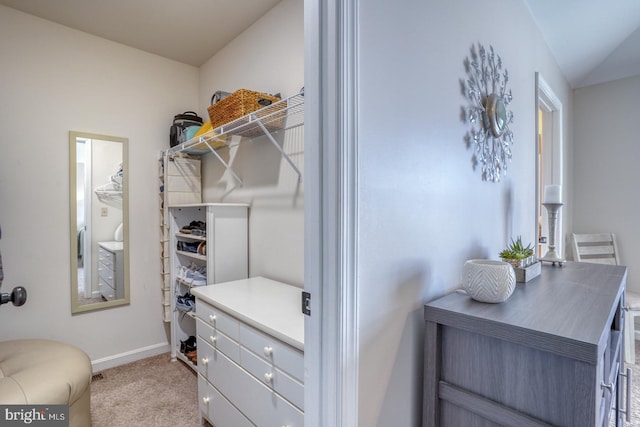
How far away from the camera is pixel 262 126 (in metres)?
1.73

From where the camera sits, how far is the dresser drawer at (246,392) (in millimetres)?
1152

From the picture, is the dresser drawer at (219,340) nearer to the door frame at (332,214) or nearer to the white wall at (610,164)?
the door frame at (332,214)

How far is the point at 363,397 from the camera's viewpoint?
849mm

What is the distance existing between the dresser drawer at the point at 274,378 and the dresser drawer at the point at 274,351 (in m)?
0.02

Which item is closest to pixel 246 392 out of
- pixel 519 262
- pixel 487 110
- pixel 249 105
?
pixel 519 262

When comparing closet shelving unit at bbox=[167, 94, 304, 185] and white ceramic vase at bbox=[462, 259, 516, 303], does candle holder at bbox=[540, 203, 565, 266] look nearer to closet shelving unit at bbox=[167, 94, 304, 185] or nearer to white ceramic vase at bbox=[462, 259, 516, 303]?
white ceramic vase at bbox=[462, 259, 516, 303]

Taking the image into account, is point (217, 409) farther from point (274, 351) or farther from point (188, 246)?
point (188, 246)

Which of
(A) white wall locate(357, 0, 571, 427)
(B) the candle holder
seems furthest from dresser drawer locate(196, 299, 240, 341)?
(B) the candle holder

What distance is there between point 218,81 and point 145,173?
39.2 inches

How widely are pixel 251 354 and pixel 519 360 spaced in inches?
38.7

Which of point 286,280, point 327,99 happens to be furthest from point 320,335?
point 286,280

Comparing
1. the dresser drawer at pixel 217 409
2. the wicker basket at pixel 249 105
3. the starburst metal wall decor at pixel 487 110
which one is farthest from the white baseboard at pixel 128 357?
the starburst metal wall decor at pixel 487 110

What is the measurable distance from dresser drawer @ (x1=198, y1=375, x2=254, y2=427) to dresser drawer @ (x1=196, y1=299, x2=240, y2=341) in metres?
0.34

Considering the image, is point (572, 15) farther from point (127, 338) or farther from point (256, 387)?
point (127, 338)
